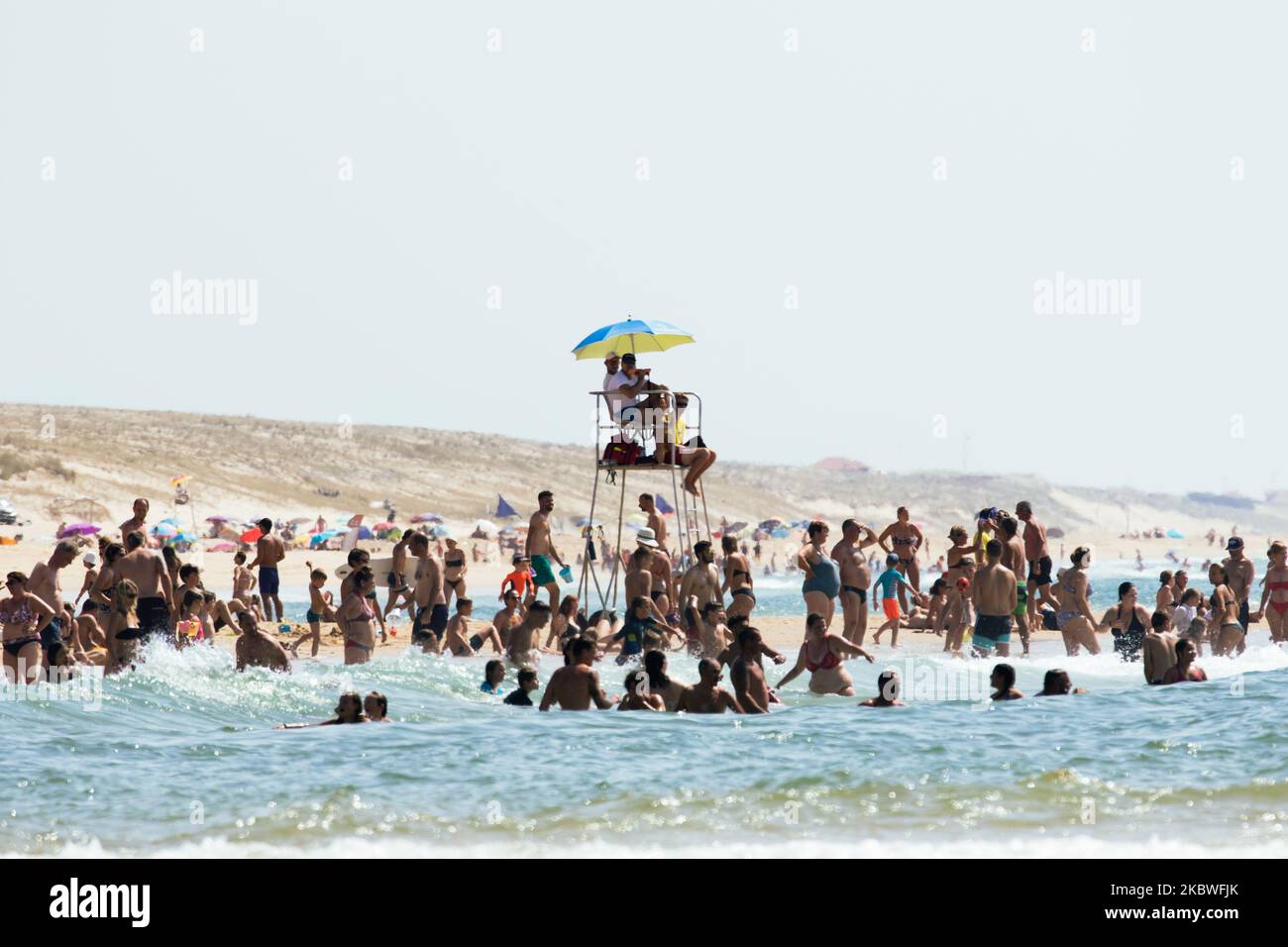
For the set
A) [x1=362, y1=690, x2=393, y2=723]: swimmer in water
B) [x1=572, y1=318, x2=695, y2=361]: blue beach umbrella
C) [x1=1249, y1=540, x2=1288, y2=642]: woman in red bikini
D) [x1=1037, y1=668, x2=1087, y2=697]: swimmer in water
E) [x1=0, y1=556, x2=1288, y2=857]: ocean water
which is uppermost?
[x1=572, y1=318, x2=695, y2=361]: blue beach umbrella

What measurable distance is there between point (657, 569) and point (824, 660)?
4085mm

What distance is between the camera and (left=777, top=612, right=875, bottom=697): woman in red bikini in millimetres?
15094

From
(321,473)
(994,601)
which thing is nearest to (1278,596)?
(994,601)

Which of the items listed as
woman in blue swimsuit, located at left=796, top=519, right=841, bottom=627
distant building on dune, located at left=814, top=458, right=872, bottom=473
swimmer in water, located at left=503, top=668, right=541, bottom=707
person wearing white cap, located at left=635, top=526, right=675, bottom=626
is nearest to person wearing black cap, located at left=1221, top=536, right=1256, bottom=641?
woman in blue swimsuit, located at left=796, top=519, right=841, bottom=627

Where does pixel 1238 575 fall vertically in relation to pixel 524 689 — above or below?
above

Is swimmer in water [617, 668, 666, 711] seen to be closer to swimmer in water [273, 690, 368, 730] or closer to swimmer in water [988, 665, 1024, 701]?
swimmer in water [273, 690, 368, 730]

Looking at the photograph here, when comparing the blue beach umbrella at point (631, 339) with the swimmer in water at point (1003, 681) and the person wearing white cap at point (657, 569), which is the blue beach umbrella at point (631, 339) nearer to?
the person wearing white cap at point (657, 569)

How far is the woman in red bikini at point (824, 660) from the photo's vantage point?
15094 mm

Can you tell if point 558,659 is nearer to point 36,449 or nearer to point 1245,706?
point 1245,706

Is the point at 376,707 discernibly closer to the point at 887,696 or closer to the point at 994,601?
the point at 887,696

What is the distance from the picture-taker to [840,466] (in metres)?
171

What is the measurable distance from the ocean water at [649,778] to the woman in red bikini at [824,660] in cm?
27

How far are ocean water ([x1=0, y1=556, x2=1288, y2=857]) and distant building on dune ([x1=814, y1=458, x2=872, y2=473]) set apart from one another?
509 feet
